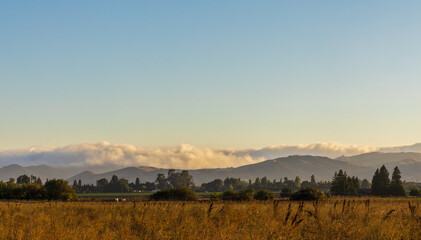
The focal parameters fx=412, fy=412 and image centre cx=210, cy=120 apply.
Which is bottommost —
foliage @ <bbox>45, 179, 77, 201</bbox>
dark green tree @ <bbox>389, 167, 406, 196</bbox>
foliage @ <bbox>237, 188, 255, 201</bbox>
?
dark green tree @ <bbox>389, 167, 406, 196</bbox>

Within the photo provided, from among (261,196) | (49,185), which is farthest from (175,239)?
(49,185)

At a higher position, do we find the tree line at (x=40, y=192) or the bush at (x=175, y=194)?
the tree line at (x=40, y=192)

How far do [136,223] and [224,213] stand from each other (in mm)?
3988

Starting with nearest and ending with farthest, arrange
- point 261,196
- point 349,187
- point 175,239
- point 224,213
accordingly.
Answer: point 175,239 < point 224,213 < point 261,196 < point 349,187

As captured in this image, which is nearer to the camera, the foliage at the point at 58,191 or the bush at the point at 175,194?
the bush at the point at 175,194

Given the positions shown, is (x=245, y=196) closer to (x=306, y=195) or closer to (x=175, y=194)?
(x=306, y=195)

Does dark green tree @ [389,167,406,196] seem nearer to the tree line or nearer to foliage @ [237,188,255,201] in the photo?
foliage @ [237,188,255,201]

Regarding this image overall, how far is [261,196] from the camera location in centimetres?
5462

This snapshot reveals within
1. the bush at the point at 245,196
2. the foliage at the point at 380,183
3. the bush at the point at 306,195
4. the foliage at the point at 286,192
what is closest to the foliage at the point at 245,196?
the bush at the point at 245,196

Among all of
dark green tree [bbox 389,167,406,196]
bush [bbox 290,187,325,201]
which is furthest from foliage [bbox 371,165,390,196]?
bush [bbox 290,187,325,201]

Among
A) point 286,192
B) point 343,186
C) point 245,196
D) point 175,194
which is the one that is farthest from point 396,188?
point 245,196

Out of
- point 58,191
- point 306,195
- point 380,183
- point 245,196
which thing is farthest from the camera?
point 380,183

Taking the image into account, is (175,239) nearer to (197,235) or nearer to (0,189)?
(197,235)

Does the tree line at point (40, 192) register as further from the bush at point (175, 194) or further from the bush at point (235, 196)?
the bush at point (235, 196)
